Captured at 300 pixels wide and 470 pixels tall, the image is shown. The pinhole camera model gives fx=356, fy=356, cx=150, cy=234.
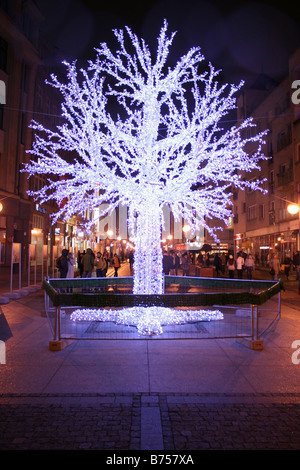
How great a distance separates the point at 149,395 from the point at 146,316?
3.94 meters

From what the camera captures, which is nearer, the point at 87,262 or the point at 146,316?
the point at 146,316

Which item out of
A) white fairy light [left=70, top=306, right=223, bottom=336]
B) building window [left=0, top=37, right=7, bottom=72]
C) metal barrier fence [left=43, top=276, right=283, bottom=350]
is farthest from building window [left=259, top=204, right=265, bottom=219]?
white fairy light [left=70, top=306, right=223, bottom=336]

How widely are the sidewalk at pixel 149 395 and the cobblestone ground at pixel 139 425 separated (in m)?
0.01

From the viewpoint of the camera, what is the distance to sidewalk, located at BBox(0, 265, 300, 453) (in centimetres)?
359

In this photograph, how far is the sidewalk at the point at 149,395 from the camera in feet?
11.8

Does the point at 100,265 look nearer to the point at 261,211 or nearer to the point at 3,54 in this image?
the point at 3,54

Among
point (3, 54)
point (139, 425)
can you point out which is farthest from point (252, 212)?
point (139, 425)

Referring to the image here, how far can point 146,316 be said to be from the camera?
859cm

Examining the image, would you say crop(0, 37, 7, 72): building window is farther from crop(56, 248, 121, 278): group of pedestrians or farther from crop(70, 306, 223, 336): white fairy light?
crop(70, 306, 223, 336): white fairy light

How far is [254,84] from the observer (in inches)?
1858

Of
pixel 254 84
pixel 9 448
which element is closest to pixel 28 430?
pixel 9 448

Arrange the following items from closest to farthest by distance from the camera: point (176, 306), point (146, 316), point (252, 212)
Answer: point (176, 306) → point (146, 316) → point (252, 212)

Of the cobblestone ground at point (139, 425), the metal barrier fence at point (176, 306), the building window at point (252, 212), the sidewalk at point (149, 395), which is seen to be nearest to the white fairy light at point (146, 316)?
the metal barrier fence at point (176, 306)
